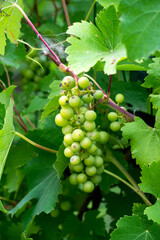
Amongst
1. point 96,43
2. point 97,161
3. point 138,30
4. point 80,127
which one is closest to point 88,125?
point 80,127

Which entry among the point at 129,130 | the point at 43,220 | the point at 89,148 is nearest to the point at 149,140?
the point at 129,130

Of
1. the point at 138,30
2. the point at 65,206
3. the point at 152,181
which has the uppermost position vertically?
the point at 138,30

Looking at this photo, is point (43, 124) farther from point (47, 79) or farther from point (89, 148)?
point (47, 79)

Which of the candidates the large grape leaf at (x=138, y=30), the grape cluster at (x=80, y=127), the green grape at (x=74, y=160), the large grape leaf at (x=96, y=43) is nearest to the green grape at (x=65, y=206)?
the grape cluster at (x=80, y=127)

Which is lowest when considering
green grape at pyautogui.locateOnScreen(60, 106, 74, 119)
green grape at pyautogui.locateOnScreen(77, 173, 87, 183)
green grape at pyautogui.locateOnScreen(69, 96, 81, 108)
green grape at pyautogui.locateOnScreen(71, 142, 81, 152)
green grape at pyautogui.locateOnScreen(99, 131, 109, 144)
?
green grape at pyautogui.locateOnScreen(77, 173, 87, 183)

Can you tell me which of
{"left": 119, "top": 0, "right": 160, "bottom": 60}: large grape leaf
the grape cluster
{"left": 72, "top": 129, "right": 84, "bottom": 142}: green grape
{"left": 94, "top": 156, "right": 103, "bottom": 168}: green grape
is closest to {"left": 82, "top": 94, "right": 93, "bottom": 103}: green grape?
the grape cluster

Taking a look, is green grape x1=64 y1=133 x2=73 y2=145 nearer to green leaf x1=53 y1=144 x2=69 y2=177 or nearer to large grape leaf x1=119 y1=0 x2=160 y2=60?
green leaf x1=53 y1=144 x2=69 y2=177

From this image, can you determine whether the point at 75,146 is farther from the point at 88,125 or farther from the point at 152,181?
the point at 152,181
